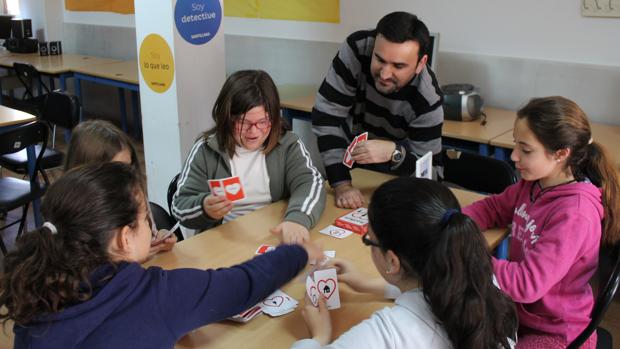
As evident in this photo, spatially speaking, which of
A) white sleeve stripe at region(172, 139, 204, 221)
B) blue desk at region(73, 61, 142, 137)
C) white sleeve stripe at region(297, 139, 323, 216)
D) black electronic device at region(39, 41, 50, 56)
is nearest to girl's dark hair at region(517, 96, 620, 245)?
white sleeve stripe at region(297, 139, 323, 216)

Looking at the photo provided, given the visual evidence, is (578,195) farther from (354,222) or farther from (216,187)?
(216,187)

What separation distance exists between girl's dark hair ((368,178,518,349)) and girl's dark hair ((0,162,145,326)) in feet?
1.78

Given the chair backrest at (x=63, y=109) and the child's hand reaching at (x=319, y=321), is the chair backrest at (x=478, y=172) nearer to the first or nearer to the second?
the child's hand reaching at (x=319, y=321)

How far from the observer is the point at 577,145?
1679 mm

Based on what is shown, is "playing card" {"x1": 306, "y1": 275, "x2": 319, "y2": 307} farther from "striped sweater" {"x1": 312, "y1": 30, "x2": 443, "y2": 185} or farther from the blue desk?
the blue desk

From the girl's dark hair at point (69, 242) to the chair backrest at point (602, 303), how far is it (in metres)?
1.20

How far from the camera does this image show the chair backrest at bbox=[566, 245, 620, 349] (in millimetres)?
1543

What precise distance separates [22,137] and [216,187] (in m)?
1.84

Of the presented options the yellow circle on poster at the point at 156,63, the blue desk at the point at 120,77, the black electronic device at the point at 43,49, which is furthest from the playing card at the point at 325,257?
the black electronic device at the point at 43,49

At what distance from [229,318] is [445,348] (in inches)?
20.3

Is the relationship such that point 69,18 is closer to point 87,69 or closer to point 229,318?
point 87,69

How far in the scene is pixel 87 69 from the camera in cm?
585

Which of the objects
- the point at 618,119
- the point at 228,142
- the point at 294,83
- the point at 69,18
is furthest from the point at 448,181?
the point at 69,18

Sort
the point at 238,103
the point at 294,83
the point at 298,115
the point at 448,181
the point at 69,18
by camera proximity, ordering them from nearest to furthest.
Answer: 1. the point at 238,103
2. the point at 448,181
3. the point at 298,115
4. the point at 294,83
5. the point at 69,18
